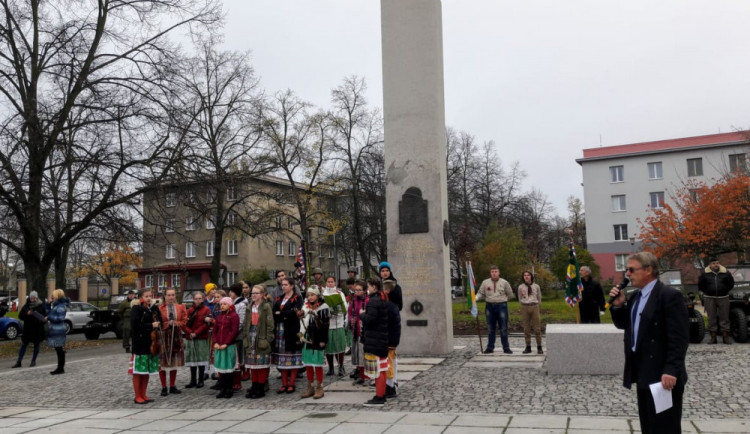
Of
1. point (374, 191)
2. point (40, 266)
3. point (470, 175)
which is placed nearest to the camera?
point (40, 266)

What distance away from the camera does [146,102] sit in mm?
19125

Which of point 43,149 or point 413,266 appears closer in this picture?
point 413,266

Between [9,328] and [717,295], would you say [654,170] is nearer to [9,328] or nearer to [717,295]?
[717,295]

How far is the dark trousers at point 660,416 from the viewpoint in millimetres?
4348

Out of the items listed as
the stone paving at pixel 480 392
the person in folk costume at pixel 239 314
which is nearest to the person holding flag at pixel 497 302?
the stone paving at pixel 480 392

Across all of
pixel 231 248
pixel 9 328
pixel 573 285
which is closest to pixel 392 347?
pixel 573 285

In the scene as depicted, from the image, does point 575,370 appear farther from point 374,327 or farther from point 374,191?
point 374,191

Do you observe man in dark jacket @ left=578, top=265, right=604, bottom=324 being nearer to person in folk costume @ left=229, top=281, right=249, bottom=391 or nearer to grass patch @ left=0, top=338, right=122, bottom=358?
person in folk costume @ left=229, top=281, right=249, bottom=391

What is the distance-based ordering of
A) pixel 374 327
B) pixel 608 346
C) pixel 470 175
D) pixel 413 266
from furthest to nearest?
1. pixel 470 175
2. pixel 413 266
3. pixel 608 346
4. pixel 374 327

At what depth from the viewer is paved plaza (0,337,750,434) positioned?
6.91 meters

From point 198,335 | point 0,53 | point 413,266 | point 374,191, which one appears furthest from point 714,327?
point 374,191

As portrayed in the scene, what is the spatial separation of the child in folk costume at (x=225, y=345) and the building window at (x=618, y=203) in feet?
167

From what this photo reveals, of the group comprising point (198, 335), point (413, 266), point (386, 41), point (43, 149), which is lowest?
point (198, 335)

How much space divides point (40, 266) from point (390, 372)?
16638 millimetres
